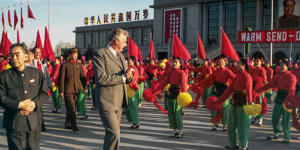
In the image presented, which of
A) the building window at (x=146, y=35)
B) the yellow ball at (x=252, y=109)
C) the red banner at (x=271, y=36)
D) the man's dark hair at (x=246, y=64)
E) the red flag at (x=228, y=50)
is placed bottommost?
the yellow ball at (x=252, y=109)

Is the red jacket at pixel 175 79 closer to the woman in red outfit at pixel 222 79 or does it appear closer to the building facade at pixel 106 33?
the woman in red outfit at pixel 222 79

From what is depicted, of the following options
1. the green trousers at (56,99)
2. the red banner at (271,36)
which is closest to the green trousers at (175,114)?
the green trousers at (56,99)

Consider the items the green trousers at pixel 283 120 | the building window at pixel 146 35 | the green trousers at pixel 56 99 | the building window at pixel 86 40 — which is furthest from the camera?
the building window at pixel 86 40

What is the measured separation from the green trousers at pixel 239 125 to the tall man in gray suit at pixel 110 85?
2.77 metres

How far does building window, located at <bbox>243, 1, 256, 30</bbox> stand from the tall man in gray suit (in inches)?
1695

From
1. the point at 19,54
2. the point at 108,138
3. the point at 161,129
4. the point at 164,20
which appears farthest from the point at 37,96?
the point at 164,20

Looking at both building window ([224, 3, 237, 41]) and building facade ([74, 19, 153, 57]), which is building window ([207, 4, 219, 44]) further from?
building facade ([74, 19, 153, 57])

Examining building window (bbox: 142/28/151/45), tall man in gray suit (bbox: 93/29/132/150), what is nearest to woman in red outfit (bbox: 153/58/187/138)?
tall man in gray suit (bbox: 93/29/132/150)

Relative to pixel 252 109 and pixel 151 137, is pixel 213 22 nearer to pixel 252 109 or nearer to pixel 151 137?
pixel 151 137

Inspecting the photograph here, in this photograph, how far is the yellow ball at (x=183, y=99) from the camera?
7.20 meters

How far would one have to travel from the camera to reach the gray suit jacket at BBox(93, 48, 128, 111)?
4258 millimetres

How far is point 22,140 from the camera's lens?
389cm

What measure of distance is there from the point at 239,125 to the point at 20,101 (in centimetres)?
405

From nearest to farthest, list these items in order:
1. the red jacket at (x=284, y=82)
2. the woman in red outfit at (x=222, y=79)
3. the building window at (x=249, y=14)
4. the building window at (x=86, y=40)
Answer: the red jacket at (x=284, y=82) → the woman in red outfit at (x=222, y=79) → the building window at (x=249, y=14) → the building window at (x=86, y=40)
